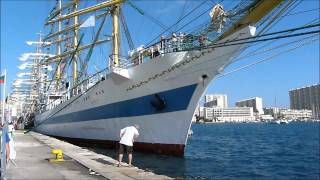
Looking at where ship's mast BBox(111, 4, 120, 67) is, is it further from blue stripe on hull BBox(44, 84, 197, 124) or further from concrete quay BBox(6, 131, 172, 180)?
concrete quay BBox(6, 131, 172, 180)

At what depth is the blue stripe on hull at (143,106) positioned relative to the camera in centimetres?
2128

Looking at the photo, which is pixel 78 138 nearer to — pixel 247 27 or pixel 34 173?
pixel 247 27

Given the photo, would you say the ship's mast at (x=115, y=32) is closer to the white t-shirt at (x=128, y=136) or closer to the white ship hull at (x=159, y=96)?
the white ship hull at (x=159, y=96)

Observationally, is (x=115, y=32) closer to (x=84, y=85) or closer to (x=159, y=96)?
(x=84, y=85)

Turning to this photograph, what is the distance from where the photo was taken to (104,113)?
26969mm

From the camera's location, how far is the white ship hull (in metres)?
20.9

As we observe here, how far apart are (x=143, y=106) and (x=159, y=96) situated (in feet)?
4.78

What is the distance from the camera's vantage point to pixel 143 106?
23312 mm

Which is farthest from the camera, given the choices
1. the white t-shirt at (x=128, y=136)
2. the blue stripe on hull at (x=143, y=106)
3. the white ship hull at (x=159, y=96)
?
the blue stripe on hull at (x=143, y=106)

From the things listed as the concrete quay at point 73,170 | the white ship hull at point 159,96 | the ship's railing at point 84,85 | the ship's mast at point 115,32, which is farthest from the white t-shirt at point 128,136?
the ship's mast at point 115,32

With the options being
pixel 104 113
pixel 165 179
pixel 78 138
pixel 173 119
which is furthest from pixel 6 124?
pixel 78 138

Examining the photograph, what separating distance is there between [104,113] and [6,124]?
1744 cm

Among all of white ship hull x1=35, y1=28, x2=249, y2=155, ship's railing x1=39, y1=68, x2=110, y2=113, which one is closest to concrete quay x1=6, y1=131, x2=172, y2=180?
white ship hull x1=35, y1=28, x2=249, y2=155

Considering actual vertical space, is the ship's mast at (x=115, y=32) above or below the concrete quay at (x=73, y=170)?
above
